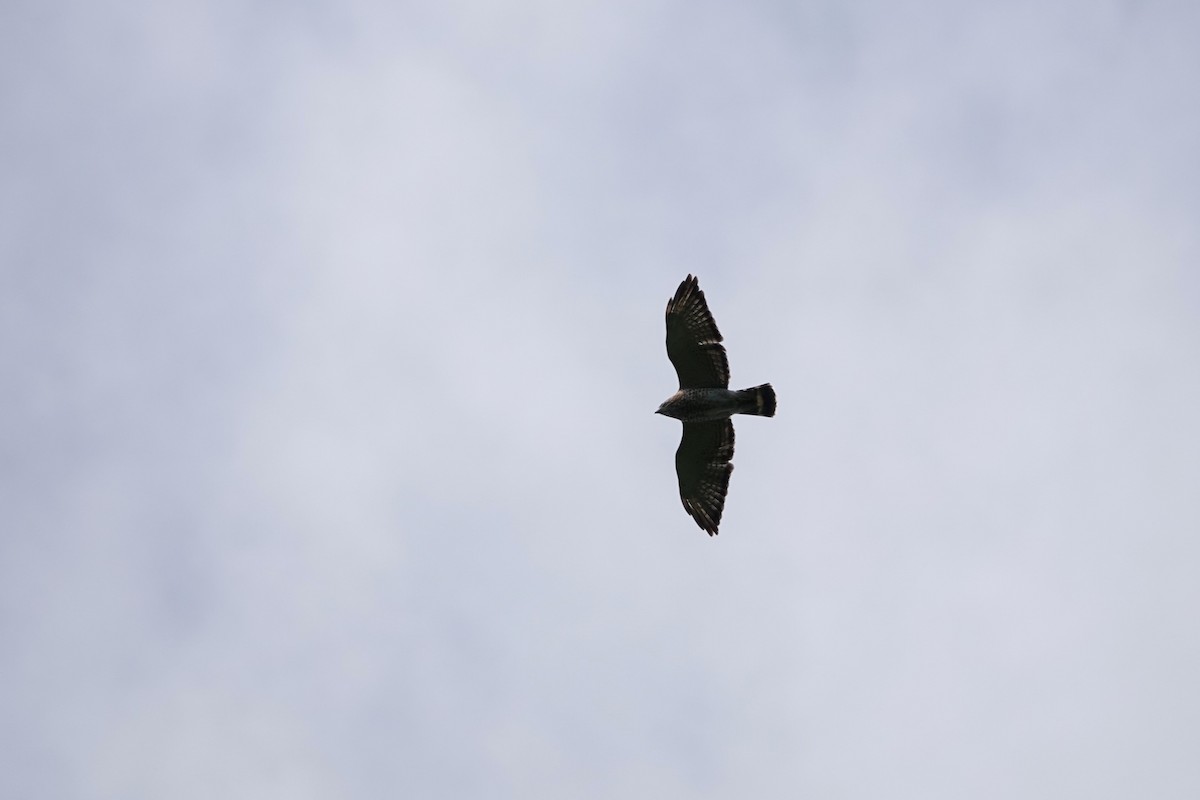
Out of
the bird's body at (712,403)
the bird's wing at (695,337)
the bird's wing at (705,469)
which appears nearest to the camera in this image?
the bird's wing at (695,337)

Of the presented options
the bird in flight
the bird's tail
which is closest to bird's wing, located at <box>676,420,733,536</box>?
the bird in flight

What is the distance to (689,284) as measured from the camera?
25.1 m

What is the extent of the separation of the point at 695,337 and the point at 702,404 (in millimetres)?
1519

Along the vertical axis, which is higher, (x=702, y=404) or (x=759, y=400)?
(x=702, y=404)

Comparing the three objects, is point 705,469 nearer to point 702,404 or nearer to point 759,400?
point 702,404

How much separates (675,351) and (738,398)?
174 cm

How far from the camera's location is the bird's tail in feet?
82.9

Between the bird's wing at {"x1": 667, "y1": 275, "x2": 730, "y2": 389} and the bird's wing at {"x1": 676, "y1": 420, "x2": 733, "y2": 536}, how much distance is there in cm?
138

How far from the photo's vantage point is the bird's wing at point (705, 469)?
26.5 m

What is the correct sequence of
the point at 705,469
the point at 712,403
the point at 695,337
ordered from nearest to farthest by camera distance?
1. the point at 695,337
2. the point at 712,403
3. the point at 705,469

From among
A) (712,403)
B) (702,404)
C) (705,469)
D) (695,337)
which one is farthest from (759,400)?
(705,469)

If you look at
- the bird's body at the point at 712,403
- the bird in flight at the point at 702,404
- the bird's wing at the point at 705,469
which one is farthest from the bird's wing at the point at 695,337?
the bird's wing at the point at 705,469

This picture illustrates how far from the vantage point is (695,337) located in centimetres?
2517

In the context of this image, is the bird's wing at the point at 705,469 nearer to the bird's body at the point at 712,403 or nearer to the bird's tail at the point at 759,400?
the bird's body at the point at 712,403
